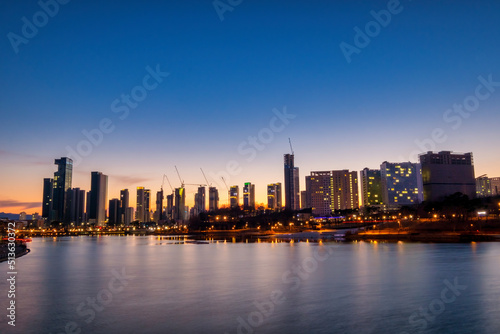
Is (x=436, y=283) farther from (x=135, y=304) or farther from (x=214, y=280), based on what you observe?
(x=135, y=304)

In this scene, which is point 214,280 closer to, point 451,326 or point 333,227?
point 451,326

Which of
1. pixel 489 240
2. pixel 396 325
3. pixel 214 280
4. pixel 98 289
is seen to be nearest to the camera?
pixel 396 325

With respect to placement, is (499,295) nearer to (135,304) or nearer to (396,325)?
(396,325)

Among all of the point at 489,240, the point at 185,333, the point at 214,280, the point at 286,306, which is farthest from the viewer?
the point at 489,240

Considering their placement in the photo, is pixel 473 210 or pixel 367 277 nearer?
pixel 367 277

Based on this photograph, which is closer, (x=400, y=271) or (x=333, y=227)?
(x=400, y=271)

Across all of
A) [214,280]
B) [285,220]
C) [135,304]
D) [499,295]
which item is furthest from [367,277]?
[285,220]

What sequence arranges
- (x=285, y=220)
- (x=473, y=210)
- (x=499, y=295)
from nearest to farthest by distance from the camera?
1. (x=499, y=295)
2. (x=473, y=210)
3. (x=285, y=220)

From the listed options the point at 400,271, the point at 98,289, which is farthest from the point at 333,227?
the point at 98,289

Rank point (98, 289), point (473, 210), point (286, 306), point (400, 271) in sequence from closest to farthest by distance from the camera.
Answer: point (286, 306), point (98, 289), point (400, 271), point (473, 210)
